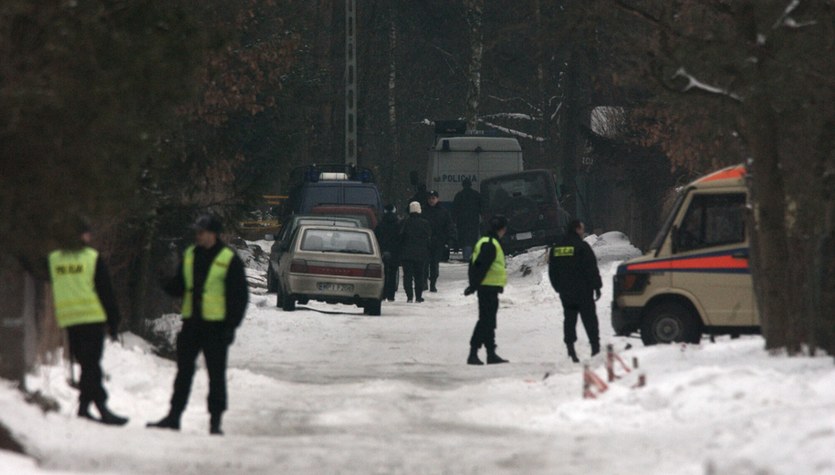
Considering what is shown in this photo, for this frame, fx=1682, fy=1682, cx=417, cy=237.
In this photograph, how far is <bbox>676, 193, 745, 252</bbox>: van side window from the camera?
1889cm

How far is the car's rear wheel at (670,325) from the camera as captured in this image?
19047 mm

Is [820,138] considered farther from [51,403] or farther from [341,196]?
[341,196]

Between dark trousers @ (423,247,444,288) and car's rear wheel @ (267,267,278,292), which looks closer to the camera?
dark trousers @ (423,247,444,288)

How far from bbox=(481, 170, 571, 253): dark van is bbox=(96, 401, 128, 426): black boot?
25.5 m

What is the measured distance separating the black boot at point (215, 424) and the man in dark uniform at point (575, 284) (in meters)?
7.17

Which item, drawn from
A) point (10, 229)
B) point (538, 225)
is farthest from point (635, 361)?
point (538, 225)

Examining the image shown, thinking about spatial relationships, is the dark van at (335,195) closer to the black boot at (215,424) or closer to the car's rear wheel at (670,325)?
the car's rear wheel at (670,325)

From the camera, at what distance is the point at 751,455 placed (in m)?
9.10

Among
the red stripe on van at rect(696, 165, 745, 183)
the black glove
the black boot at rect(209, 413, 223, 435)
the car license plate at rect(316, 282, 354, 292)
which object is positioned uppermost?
the red stripe on van at rect(696, 165, 745, 183)

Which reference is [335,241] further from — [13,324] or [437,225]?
[13,324]

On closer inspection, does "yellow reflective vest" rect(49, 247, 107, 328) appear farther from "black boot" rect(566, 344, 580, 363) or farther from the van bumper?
the van bumper

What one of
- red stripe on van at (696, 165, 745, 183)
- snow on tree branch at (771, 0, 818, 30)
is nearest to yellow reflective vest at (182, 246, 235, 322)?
snow on tree branch at (771, 0, 818, 30)

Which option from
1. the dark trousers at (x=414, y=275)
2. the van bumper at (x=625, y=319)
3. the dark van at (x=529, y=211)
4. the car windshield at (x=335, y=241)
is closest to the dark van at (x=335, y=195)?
the dark van at (x=529, y=211)

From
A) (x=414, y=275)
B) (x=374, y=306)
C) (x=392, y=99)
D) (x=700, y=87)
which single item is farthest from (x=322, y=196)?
(x=392, y=99)
